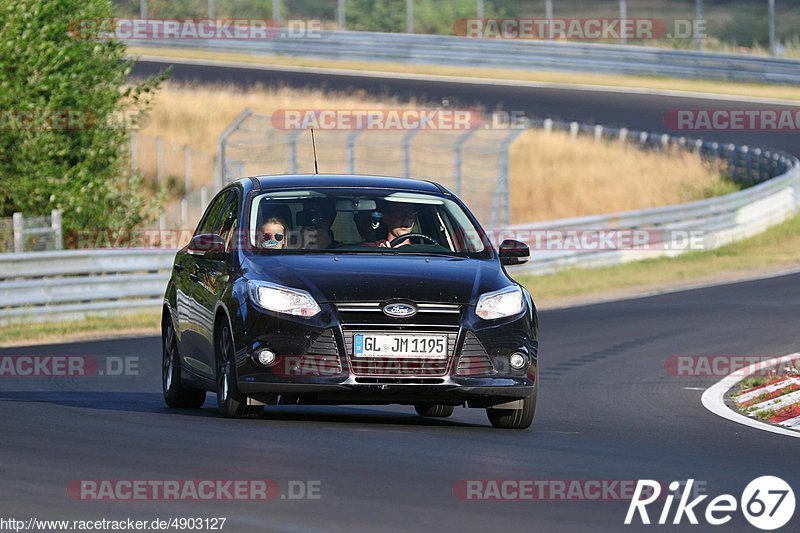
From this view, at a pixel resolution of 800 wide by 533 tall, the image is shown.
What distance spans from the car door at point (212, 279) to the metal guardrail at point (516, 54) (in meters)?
38.4

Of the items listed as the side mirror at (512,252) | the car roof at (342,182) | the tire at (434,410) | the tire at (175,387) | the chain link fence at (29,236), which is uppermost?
the car roof at (342,182)

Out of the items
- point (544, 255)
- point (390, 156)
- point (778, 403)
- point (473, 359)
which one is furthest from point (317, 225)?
point (390, 156)

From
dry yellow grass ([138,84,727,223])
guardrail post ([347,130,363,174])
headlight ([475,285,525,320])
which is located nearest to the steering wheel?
headlight ([475,285,525,320])

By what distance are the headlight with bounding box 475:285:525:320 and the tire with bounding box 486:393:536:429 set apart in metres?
0.58

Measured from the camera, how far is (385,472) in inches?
323

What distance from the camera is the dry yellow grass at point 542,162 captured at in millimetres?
36719

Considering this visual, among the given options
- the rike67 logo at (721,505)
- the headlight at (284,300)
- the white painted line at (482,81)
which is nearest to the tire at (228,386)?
the headlight at (284,300)

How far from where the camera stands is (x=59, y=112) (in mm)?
25672

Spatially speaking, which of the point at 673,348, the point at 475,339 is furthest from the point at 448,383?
the point at 673,348

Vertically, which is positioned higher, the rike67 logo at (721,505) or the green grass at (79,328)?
the rike67 logo at (721,505)

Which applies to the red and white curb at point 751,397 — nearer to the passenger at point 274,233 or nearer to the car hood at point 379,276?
the car hood at point 379,276

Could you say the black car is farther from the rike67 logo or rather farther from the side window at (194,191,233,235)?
the rike67 logo

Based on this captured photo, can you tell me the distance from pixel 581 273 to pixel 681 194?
35.1ft

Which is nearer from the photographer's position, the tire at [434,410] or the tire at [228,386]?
the tire at [228,386]
